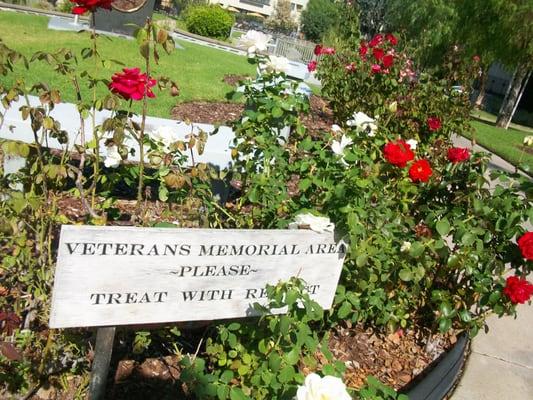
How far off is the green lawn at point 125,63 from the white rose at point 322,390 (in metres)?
5.09

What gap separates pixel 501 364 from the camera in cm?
300

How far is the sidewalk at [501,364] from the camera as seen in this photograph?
2.75 m

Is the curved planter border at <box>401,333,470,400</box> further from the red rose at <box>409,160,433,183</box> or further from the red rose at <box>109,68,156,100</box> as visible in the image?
the red rose at <box>109,68,156,100</box>

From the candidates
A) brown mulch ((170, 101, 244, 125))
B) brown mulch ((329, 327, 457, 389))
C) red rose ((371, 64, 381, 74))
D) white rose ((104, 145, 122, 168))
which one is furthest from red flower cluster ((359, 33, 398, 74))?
white rose ((104, 145, 122, 168))

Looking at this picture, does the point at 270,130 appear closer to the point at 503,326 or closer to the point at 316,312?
the point at 316,312

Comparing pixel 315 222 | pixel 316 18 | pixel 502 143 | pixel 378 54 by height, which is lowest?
pixel 502 143

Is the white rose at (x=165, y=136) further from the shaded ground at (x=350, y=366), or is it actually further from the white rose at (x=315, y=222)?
the shaded ground at (x=350, y=366)

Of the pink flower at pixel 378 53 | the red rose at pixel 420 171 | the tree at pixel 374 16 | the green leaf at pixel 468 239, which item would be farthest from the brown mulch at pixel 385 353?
the tree at pixel 374 16

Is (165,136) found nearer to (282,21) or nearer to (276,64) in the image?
(276,64)

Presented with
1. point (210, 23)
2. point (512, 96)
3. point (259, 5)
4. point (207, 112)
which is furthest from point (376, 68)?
point (259, 5)

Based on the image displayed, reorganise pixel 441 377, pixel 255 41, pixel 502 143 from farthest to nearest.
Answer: pixel 502 143 < pixel 255 41 < pixel 441 377

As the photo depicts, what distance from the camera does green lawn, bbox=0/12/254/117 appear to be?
21.7 ft

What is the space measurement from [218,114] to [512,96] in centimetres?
1385

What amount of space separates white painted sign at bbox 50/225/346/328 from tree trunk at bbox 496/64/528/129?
17115 mm
